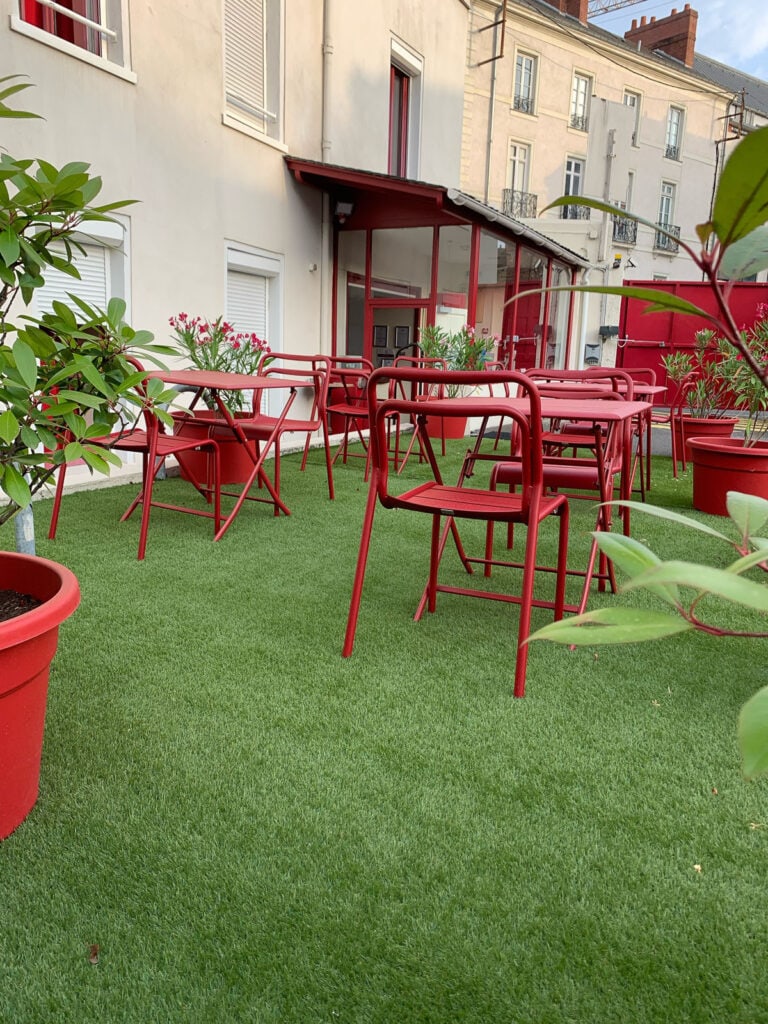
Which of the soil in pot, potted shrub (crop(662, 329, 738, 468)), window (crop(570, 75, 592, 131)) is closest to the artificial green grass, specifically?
the soil in pot

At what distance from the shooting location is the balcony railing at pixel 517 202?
21.6 meters

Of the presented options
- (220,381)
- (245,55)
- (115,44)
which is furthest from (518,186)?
(220,381)

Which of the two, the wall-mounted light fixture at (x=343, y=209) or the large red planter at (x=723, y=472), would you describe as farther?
the wall-mounted light fixture at (x=343, y=209)

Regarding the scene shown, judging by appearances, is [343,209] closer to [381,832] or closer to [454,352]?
[454,352]

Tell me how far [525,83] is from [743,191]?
25.0 metres

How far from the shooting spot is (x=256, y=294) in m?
8.23

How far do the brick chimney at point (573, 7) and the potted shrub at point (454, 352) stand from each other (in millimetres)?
21316

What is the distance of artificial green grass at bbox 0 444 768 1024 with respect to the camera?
121 cm

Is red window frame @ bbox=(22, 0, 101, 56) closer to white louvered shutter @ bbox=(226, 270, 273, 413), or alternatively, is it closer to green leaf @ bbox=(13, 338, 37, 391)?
white louvered shutter @ bbox=(226, 270, 273, 413)

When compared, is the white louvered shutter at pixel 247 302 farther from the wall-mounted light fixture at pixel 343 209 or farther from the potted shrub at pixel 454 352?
the potted shrub at pixel 454 352

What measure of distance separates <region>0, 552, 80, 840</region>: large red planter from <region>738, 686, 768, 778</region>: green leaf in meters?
1.31

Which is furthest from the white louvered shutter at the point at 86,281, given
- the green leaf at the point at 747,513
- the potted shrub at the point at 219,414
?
the green leaf at the point at 747,513

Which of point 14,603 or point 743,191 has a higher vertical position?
point 743,191

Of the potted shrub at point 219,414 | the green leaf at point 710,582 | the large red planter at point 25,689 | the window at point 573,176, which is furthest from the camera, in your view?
the window at point 573,176
